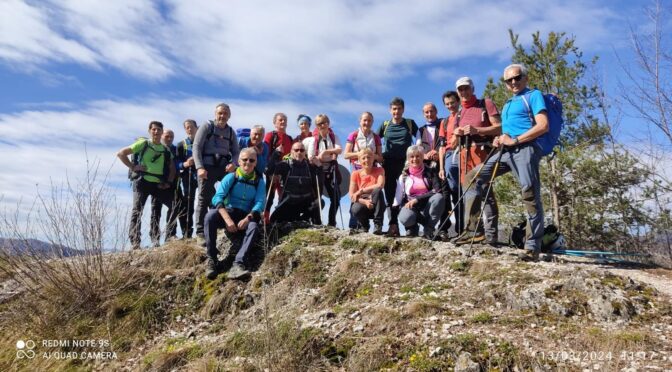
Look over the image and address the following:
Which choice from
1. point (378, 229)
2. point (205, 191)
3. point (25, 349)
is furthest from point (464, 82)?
point (25, 349)

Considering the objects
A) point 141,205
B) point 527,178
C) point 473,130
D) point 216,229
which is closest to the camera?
point 527,178

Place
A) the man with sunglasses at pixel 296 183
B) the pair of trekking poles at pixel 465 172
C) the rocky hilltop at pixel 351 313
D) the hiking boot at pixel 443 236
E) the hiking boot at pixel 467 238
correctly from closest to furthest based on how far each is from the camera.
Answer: the rocky hilltop at pixel 351 313, the pair of trekking poles at pixel 465 172, the hiking boot at pixel 467 238, the hiking boot at pixel 443 236, the man with sunglasses at pixel 296 183

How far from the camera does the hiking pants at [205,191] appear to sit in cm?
688

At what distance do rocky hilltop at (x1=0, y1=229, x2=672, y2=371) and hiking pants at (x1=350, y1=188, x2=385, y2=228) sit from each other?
0.42 metres

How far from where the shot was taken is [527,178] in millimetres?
4973

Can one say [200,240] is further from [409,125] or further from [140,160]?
[409,125]

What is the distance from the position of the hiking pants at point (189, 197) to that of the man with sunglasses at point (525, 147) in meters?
5.25

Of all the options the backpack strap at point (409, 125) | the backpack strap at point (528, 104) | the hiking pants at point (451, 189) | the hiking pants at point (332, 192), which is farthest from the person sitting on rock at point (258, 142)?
the backpack strap at point (528, 104)

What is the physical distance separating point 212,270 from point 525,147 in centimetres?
451

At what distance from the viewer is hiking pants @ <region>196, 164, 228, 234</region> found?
6.88 m

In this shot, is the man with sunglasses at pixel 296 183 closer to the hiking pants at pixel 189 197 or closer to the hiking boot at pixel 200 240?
the hiking boot at pixel 200 240

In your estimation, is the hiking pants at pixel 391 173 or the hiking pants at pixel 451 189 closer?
the hiking pants at pixel 451 189

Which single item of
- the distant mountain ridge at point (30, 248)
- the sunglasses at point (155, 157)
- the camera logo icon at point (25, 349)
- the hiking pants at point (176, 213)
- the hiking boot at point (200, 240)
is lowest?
the camera logo icon at point (25, 349)

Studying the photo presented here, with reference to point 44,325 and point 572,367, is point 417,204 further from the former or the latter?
point 44,325
